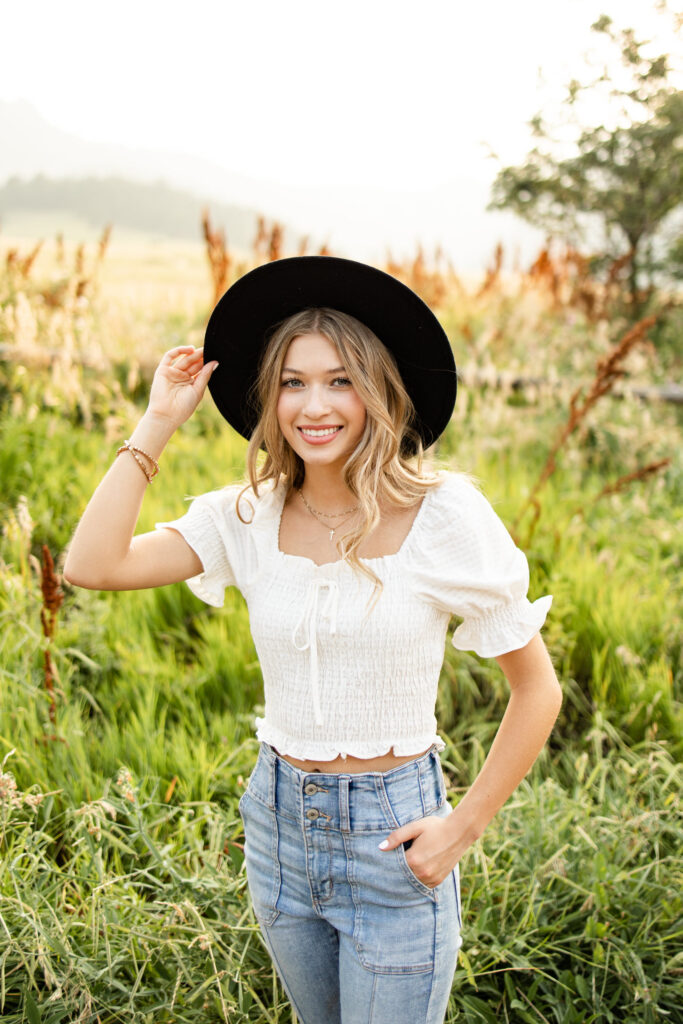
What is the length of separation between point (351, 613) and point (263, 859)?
0.56m

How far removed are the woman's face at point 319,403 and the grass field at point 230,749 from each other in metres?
0.50

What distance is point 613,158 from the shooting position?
7.45 metres

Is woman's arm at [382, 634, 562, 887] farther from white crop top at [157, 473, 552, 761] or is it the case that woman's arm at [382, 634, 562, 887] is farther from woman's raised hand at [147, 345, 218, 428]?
woman's raised hand at [147, 345, 218, 428]

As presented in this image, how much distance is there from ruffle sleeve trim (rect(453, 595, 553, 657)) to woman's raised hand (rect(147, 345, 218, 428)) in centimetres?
76

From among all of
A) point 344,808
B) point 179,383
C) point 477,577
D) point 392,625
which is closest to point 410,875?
point 344,808

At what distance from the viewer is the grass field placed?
2.12 meters

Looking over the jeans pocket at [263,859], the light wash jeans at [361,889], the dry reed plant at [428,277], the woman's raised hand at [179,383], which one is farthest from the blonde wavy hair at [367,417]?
the dry reed plant at [428,277]

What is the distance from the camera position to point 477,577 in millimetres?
1589

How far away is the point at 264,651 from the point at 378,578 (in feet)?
1.01

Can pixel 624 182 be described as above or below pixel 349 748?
above

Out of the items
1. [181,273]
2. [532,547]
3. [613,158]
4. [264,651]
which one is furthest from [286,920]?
[181,273]

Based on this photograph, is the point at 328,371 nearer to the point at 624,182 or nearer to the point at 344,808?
the point at 344,808

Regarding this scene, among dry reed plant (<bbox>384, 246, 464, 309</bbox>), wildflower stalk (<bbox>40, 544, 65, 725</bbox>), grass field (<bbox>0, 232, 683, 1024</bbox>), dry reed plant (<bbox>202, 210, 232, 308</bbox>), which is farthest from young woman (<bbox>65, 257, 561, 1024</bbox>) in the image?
dry reed plant (<bbox>384, 246, 464, 309</bbox>)

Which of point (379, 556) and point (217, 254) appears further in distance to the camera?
point (217, 254)
